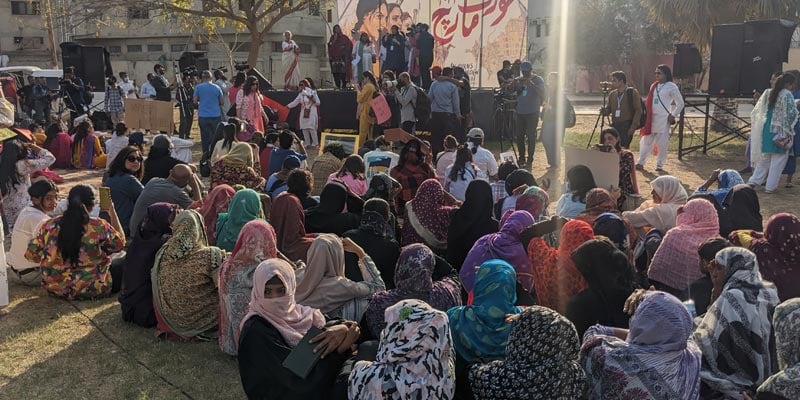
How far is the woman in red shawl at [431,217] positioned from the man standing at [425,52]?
30.7 ft

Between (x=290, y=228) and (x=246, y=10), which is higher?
(x=246, y=10)

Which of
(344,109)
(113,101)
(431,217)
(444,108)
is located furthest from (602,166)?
(113,101)

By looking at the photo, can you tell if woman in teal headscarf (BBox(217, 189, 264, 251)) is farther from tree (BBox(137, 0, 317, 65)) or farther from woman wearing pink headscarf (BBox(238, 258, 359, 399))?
tree (BBox(137, 0, 317, 65))

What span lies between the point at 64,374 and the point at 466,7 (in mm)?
15295

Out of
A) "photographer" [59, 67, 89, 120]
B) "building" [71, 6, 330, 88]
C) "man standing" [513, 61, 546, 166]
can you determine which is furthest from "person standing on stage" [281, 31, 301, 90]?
"building" [71, 6, 330, 88]

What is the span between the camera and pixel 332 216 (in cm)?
552

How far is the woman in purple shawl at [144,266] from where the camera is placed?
5.12 m

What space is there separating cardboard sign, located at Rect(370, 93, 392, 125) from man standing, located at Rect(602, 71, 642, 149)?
398 centimetres

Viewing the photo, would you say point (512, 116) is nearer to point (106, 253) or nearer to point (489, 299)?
point (106, 253)

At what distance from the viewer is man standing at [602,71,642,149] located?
1043cm

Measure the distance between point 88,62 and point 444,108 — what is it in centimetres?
1489

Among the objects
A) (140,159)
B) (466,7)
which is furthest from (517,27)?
(140,159)

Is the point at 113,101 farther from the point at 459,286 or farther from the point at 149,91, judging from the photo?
the point at 459,286

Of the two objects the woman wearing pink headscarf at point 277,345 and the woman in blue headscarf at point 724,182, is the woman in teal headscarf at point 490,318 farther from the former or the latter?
the woman in blue headscarf at point 724,182
